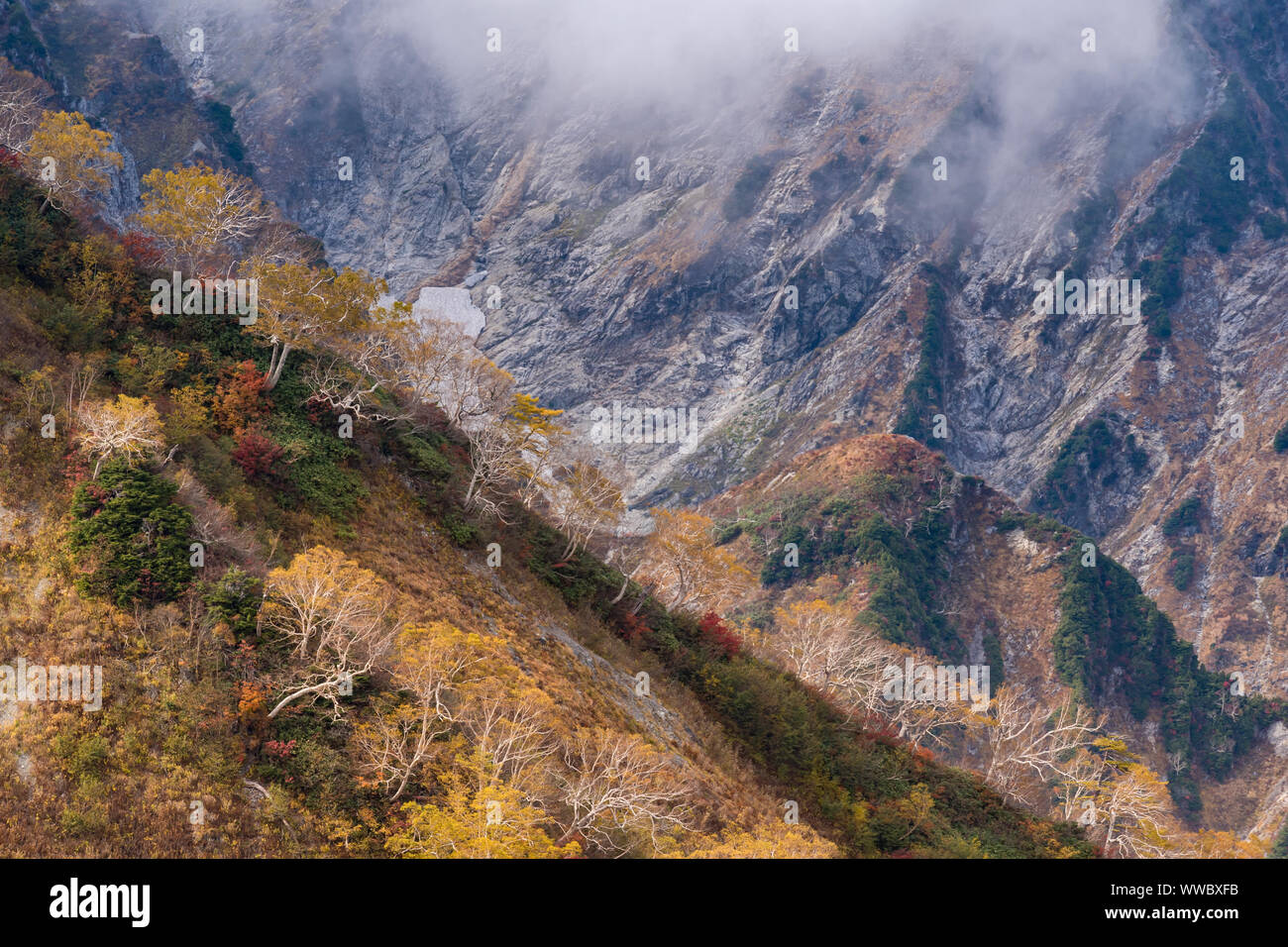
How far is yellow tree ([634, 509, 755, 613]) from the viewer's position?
171 ft

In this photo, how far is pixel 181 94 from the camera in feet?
558

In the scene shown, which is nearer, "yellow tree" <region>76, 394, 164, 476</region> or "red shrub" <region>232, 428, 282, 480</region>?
"yellow tree" <region>76, 394, 164, 476</region>

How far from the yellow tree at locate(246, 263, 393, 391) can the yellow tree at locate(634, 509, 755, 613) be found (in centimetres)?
2090

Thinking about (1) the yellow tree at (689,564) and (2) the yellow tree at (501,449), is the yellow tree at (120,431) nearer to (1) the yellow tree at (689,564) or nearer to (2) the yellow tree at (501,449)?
(2) the yellow tree at (501,449)

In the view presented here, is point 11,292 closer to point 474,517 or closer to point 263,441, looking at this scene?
point 263,441

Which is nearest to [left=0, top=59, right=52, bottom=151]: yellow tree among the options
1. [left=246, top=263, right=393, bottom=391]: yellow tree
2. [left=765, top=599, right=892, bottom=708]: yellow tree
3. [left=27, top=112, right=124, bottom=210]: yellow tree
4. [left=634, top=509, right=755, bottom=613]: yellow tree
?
[left=27, top=112, right=124, bottom=210]: yellow tree

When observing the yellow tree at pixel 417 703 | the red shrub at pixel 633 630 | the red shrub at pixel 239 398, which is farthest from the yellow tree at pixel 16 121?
the red shrub at pixel 633 630

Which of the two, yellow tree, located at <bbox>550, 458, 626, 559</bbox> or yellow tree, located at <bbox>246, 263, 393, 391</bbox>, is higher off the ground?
yellow tree, located at <bbox>246, 263, 393, 391</bbox>

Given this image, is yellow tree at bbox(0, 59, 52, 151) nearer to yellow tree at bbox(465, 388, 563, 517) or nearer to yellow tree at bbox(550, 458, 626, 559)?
yellow tree at bbox(465, 388, 563, 517)

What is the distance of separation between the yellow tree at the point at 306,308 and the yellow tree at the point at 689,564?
20.9m

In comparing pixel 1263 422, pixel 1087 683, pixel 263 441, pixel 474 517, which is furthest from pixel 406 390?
pixel 1263 422

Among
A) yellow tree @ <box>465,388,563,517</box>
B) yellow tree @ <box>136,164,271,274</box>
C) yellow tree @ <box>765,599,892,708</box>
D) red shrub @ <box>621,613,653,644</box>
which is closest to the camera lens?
yellow tree @ <box>136,164,271,274</box>

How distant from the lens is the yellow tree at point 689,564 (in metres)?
52.2

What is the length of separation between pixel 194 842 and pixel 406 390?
33.0 m
